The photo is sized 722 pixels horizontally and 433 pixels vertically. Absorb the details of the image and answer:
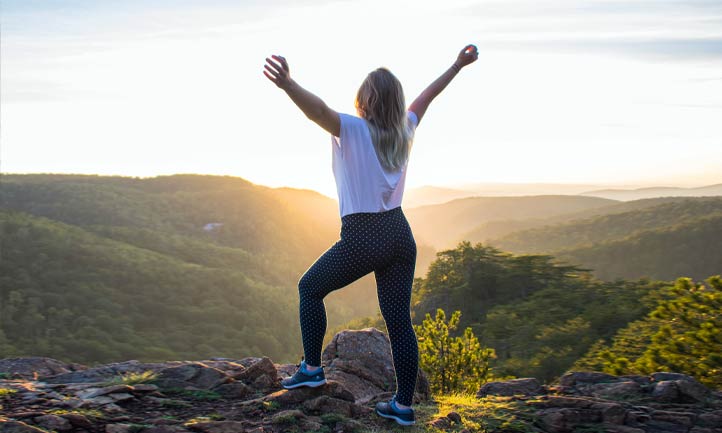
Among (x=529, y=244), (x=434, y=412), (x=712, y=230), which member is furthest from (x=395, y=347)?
(x=529, y=244)

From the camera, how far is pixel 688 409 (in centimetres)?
511

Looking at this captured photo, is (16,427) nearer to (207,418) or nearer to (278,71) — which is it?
(207,418)

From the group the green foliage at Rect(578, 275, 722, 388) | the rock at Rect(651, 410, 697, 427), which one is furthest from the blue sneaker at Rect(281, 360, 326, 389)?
the green foliage at Rect(578, 275, 722, 388)

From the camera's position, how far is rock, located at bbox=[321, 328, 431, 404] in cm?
599

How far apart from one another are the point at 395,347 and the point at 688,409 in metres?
2.76

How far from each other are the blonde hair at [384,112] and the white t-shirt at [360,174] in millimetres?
60

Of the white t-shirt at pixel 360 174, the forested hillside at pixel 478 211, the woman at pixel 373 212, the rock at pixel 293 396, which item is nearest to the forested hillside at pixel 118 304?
the rock at pixel 293 396

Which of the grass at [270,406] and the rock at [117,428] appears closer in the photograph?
the rock at [117,428]

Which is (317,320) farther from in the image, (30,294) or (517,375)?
(30,294)

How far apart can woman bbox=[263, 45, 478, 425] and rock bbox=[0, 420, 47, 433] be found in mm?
1742

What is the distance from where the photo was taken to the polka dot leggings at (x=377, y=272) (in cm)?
397

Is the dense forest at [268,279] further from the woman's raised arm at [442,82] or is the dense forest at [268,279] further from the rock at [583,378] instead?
the woman's raised arm at [442,82]

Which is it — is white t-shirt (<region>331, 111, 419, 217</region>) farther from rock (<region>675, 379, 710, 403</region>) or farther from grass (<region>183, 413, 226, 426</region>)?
rock (<region>675, 379, 710, 403</region>)

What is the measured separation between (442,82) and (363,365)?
10.3ft
